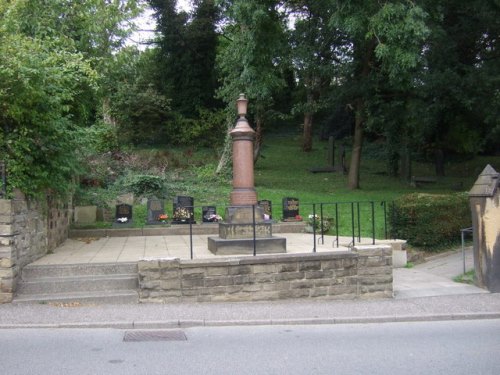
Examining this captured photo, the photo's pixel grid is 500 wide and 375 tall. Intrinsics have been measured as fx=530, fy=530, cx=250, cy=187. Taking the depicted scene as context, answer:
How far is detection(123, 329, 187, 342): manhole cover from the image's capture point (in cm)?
703

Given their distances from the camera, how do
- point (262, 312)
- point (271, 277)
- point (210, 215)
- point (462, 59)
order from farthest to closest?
point (462, 59), point (210, 215), point (271, 277), point (262, 312)

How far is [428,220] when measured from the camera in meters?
14.1

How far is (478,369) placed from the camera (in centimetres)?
567

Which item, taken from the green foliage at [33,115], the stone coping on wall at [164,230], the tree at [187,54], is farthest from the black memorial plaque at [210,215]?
the tree at [187,54]

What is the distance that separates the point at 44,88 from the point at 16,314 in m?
4.02

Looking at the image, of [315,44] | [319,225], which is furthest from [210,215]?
[315,44]

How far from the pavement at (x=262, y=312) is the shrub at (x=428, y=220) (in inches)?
151

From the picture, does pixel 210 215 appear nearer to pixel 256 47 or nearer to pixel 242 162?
pixel 242 162

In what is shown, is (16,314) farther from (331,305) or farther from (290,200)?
(290,200)

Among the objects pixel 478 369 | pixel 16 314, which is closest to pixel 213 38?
pixel 16 314

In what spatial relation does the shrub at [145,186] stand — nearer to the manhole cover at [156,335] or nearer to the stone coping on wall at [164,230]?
the stone coping on wall at [164,230]

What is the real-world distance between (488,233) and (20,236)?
8770mm

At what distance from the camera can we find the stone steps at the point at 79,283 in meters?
8.84

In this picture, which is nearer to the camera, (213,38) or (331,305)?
(331,305)
